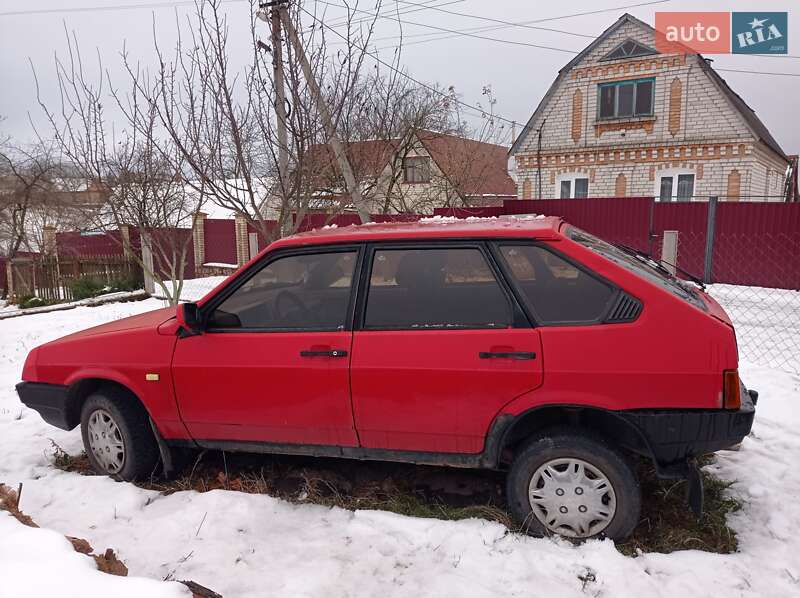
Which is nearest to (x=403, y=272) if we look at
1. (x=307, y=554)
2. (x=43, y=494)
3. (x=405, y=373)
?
(x=405, y=373)

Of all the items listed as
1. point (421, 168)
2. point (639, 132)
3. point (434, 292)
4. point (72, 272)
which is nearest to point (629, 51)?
point (639, 132)

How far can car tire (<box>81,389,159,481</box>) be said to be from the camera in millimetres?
3707

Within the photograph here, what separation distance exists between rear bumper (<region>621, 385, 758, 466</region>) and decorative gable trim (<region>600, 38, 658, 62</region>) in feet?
61.5

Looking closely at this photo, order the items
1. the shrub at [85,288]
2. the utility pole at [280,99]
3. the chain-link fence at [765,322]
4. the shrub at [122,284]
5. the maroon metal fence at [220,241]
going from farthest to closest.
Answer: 1. the maroon metal fence at [220,241]
2. the shrub at [122,284]
3. the shrub at [85,288]
4. the chain-link fence at [765,322]
5. the utility pole at [280,99]

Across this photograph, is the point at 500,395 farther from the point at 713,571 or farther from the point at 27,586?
the point at 27,586

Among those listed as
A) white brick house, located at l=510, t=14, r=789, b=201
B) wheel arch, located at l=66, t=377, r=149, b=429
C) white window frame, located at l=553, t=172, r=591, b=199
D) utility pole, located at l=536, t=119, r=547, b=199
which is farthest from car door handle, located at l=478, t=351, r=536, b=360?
utility pole, located at l=536, t=119, r=547, b=199

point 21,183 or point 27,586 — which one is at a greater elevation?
point 21,183

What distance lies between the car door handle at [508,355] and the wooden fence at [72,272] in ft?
42.9

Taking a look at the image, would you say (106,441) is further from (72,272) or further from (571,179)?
(571,179)

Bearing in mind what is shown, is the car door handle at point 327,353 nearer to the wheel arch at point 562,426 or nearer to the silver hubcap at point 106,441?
the wheel arch at point 562,426

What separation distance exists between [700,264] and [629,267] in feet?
37.9

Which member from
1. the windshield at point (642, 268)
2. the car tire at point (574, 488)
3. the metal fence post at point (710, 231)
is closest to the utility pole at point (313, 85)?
the windshield at point (642, 268)

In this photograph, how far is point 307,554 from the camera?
2896 millimetres

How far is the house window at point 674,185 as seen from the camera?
1825 cm
